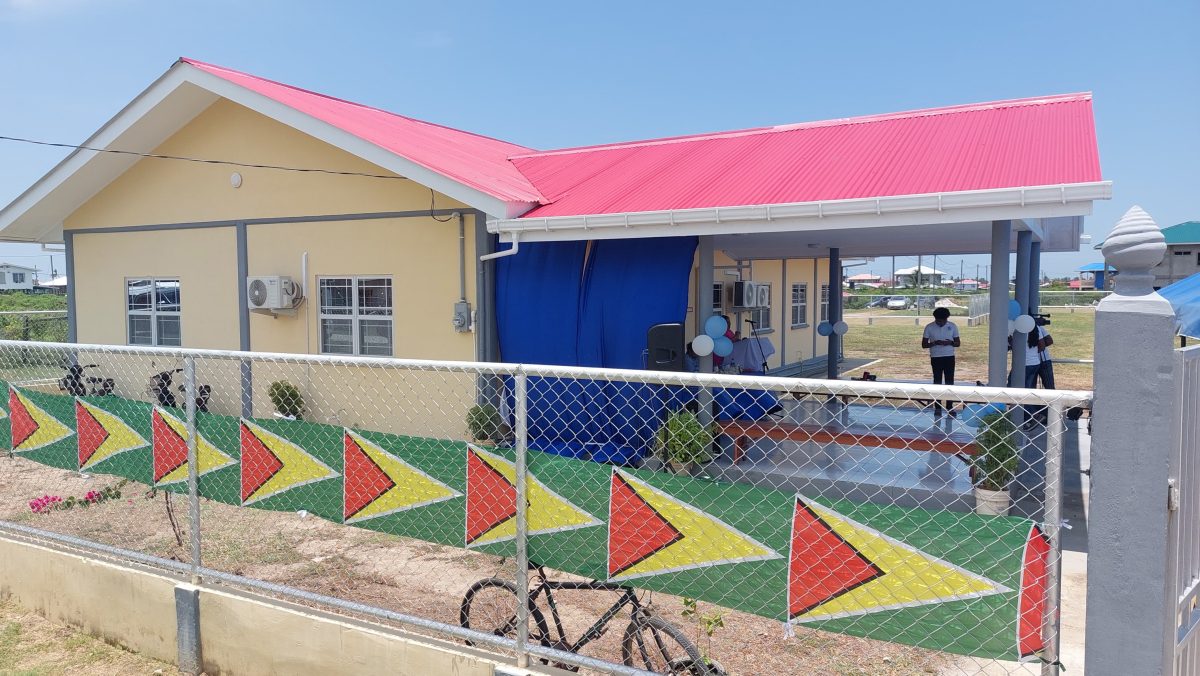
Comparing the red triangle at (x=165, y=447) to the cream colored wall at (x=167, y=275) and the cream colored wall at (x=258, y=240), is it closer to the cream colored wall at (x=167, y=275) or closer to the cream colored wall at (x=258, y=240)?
the cream colored wall at (x=258, y=240)

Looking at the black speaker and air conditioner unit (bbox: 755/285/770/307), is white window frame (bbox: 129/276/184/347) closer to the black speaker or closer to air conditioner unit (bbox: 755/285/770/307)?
the black speaker

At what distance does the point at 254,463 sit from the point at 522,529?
1.77m

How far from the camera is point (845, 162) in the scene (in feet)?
27.2

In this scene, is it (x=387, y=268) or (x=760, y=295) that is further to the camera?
(x=760, y=295)

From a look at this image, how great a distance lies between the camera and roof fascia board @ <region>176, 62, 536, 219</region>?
26.9 feet

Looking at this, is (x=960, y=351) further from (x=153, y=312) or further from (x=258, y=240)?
(x=153, y=312)

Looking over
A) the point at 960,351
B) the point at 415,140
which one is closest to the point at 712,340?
the point at 415,140

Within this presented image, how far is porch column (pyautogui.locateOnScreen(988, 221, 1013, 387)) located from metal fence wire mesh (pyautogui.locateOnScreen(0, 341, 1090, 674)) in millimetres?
549

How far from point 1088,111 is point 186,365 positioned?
8876mm

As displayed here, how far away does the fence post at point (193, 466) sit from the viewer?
4.05 m

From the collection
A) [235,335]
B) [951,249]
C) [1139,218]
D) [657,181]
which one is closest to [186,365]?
[1139,218]

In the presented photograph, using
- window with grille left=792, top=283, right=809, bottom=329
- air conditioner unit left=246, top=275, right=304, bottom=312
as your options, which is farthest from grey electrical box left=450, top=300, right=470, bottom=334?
window with grille left=792, top=283, right=809, bottom=329

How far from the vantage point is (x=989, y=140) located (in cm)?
800

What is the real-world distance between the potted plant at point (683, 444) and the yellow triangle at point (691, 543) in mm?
4161
